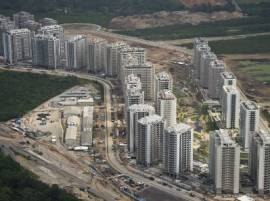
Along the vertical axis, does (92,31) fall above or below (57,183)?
above

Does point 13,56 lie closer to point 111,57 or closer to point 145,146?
point 111,57

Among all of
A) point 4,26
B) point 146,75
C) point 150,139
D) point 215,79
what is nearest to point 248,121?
point 150,139

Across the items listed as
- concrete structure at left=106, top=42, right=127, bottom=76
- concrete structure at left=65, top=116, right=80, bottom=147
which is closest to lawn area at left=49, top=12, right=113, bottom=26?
concrete structure at left=106, top=42, right=127, bottom=76

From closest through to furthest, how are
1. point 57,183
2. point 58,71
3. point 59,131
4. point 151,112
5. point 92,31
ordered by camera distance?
point 57,183 → point 151,112 → point 59,131 → point 58,71 → point 92,31

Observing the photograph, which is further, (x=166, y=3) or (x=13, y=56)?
(x=166, y=3)

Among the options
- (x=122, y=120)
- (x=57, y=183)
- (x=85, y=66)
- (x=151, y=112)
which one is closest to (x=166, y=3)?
(x=85, y=66)

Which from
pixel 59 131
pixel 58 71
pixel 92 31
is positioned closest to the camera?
pixel 59 131

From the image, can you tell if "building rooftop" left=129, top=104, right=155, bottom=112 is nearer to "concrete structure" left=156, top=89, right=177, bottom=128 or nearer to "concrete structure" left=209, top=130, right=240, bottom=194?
"concrete structure" left=156, top=89, right=177, bottom=128
